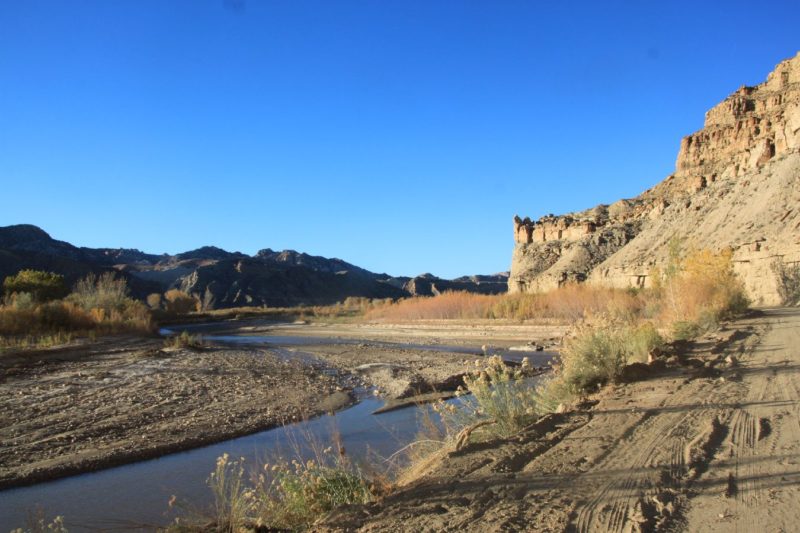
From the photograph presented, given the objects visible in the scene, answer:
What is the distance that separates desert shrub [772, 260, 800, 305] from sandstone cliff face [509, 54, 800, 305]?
49 cm

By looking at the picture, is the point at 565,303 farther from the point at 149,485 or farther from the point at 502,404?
the point at 149,485

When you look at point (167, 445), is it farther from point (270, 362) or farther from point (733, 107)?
point (733, 107)

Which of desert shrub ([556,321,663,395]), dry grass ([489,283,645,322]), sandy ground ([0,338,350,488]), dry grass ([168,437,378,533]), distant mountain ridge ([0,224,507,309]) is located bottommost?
sandy ground ([0,338,350,488])

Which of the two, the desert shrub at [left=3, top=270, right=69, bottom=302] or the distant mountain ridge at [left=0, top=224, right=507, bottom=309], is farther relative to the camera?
the distant mountain ridge at [left=0, top=224, right=507, bottom=309]

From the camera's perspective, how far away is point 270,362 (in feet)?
73.2

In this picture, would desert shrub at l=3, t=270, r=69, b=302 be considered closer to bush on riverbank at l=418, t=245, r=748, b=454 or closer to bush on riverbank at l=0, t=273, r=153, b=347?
bush on riverbank at l=0, t=273, r=153, b=347

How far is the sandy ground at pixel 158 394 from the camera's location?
9.34 metres

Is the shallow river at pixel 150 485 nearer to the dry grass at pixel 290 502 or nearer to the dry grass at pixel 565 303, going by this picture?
the dry grass at pixel 290 502

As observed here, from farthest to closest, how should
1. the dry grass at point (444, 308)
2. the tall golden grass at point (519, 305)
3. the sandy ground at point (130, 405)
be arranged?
1. the dry grass at point (444, 308)
2. the tall golden grass at point (519, 305)
3. the sandy ground at point (130, 405)

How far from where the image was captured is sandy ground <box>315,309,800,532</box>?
3.66m

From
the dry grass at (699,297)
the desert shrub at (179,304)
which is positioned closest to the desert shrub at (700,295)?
the dry grass at (699,297)

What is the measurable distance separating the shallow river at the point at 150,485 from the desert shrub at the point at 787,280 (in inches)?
1051

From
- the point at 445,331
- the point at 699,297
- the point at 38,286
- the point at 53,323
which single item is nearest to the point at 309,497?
the point at 699,297

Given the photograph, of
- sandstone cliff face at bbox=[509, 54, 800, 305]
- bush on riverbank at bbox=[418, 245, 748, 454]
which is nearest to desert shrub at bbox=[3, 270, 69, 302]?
bush on riverbank at bbox=[418, 245, 748, 454]
